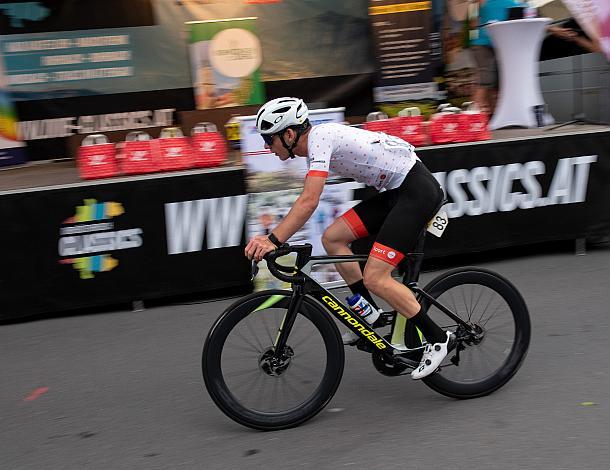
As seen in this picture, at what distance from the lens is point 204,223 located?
6.68 meters

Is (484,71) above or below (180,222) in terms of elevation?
above

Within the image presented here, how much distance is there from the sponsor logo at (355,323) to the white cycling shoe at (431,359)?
9.1 inches

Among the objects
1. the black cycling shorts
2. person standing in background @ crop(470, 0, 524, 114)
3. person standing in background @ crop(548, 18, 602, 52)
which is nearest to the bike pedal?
the black cycling shorts

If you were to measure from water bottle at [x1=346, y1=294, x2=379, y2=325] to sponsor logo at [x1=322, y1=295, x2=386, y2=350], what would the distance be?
0.24 feet

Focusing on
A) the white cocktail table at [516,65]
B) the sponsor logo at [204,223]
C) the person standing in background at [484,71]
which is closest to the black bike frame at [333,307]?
the sponsor logo at [204,223]

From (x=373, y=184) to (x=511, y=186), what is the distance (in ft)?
11.0

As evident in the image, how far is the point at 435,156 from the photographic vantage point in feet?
23.3

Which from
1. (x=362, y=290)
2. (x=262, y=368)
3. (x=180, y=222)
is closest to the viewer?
(x=262, y=368)

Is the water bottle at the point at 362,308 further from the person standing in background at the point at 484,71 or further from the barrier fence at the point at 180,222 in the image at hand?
Answer: the person standing in background at the point at 484,71

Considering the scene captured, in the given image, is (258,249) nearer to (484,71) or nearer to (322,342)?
(322,342)

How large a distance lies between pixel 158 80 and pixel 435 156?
15.1 feet

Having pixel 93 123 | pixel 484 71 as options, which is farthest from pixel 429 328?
pixel 484 71

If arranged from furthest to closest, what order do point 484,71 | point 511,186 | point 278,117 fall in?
point 484,71 → point 511,186 → point 278,117

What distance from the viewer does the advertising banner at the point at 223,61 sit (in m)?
10.1
